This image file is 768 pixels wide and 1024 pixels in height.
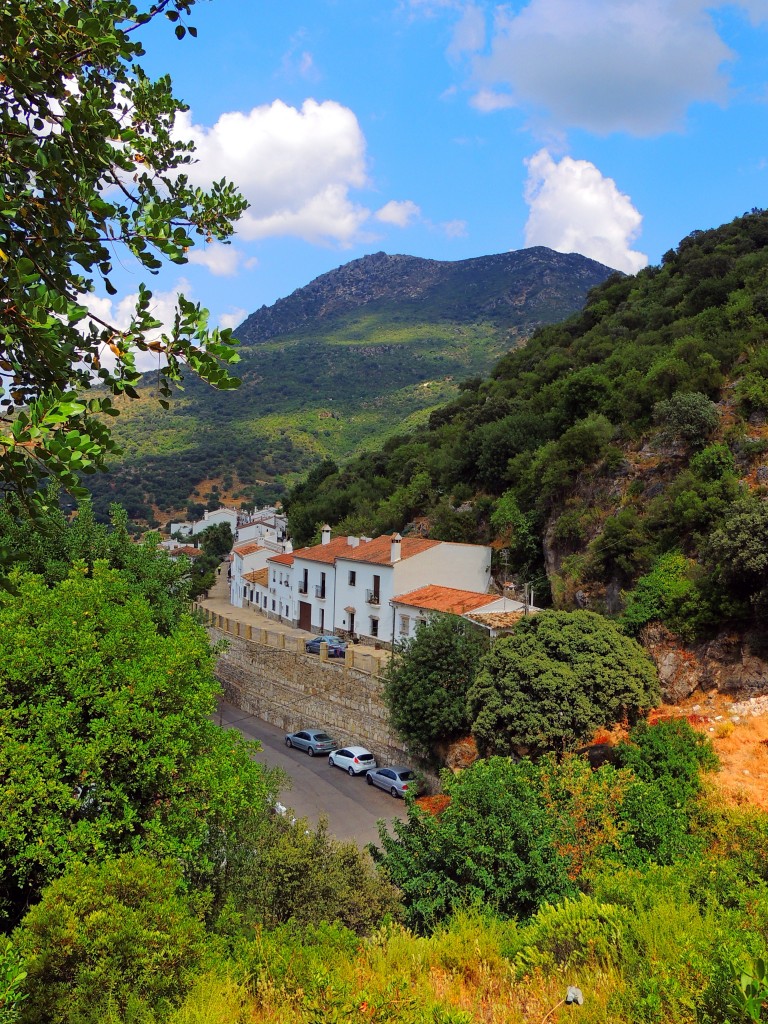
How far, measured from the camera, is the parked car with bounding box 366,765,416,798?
2124 cm

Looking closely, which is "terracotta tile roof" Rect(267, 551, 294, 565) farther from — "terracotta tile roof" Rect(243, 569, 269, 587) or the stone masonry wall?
the stone masonry wall

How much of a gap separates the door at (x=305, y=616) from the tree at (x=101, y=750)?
89.4 ft

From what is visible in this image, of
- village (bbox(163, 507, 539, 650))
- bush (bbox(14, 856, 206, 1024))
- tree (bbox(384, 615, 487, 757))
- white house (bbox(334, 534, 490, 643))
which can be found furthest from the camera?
white house (bbox(334, 534, 490, 643))

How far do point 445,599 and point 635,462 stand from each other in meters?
9.32

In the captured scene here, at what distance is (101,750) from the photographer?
28.2 ft

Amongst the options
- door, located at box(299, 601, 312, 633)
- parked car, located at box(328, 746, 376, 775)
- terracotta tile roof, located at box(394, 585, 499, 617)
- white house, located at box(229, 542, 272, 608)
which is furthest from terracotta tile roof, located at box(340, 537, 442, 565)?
white house, located at box(229, 542, 272, 608)

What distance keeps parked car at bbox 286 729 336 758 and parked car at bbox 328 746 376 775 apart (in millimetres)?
1287

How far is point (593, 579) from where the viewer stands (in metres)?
23.5

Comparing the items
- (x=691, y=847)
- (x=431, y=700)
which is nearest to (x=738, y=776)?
(x=691, y=847)

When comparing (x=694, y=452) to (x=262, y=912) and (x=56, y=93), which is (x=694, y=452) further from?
(x=56, y=93)

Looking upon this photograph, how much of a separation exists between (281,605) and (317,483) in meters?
15.0

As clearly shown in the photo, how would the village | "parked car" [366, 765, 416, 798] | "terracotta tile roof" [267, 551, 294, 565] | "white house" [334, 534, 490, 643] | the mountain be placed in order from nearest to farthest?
1. "parked car" [366, 765, 416, 798]
2. the village
3. "white house" [334, 534, 490, 643]
4. "terracotta tile roof" [267, 551, 294, 565]
5. the mountain

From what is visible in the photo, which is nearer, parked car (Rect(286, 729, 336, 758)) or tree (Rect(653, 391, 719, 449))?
tree (Rect(653, 391, 719, 449))

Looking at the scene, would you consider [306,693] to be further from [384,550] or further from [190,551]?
[190,551]
